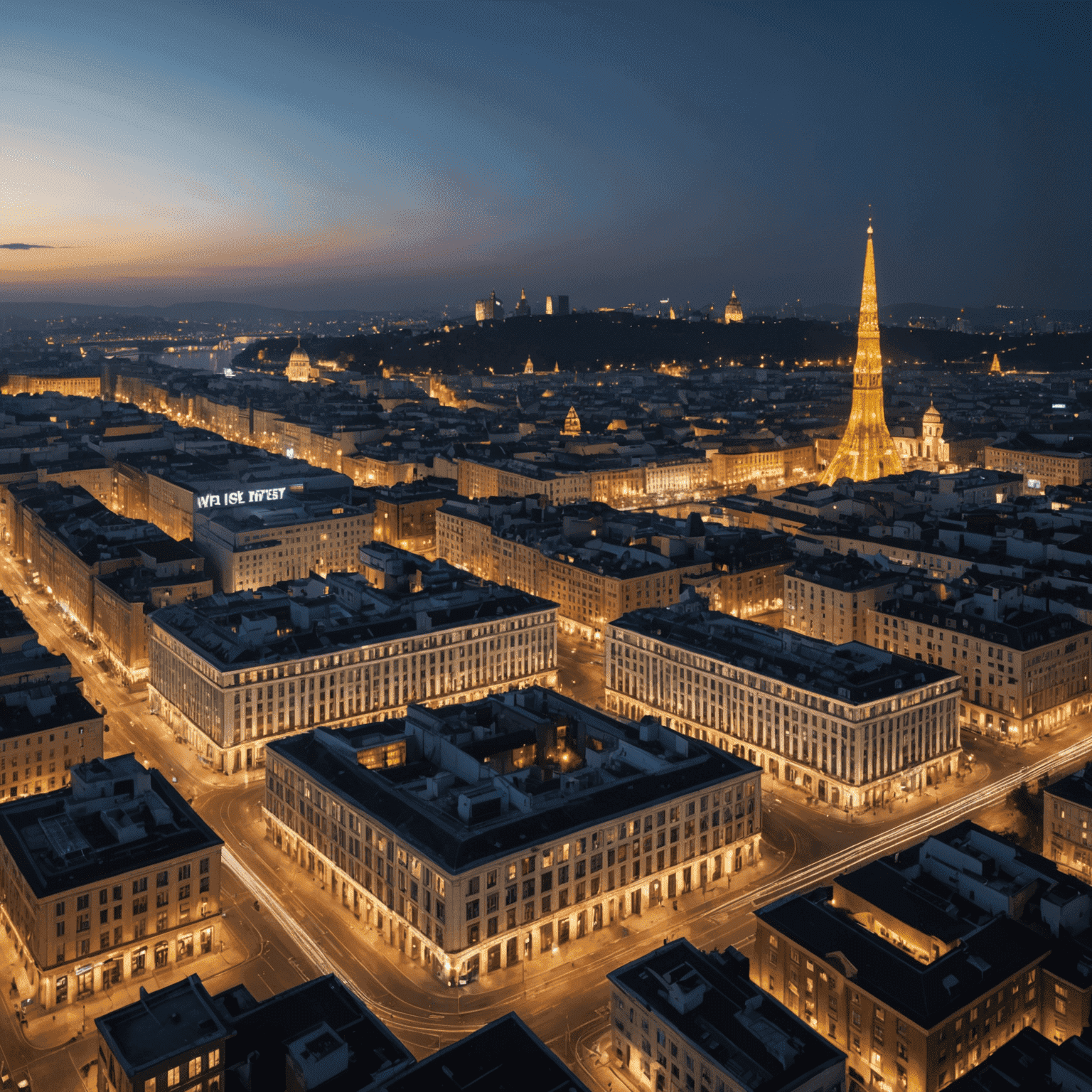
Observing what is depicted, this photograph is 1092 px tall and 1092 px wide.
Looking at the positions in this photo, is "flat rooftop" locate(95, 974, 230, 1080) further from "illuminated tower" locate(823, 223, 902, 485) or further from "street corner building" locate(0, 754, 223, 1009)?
"illuminated tower" locate(823, 223, 902, 485)

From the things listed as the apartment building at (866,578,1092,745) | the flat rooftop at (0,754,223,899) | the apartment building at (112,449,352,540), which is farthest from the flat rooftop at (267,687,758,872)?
the apartment building at (112,449,352,540)

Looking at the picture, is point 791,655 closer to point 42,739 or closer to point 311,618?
point 311,618

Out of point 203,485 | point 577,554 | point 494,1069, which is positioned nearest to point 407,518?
point 203,485

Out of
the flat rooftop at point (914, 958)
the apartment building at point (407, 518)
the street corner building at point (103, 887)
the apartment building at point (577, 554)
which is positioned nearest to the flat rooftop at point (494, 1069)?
the flat rooftop at point (914, 958)

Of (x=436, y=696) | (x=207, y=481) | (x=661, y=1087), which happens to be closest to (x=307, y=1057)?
(x=661, y=1087)

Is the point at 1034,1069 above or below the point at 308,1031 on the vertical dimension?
below

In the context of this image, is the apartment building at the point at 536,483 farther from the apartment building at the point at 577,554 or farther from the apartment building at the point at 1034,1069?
the apartment building at the point at 1034,1069

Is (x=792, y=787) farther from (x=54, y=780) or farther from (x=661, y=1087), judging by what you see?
(x=54, y=780)
